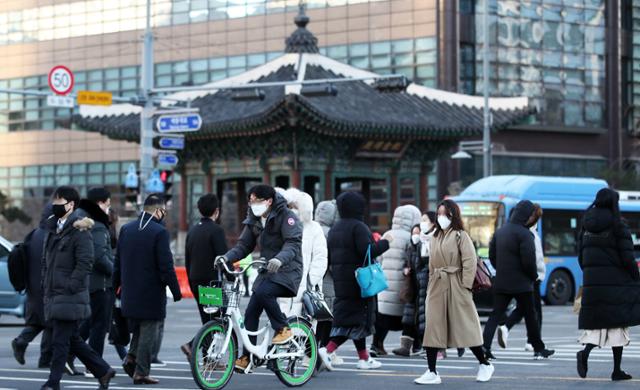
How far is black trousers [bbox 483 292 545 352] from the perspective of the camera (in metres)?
15.9

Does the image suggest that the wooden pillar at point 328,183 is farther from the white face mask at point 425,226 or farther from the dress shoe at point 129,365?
the dress shoe at point 129,365

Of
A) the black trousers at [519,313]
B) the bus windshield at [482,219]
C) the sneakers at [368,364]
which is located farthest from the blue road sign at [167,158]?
the sneakers at [368,364]

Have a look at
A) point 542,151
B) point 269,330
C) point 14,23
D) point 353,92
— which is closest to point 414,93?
point 353,92

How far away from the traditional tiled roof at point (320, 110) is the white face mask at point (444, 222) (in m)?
23.8

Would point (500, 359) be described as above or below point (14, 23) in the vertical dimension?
below

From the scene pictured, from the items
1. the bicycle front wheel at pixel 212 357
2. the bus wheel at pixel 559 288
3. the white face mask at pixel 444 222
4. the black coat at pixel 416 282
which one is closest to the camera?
the bicycle front wheel at pixel 212 357

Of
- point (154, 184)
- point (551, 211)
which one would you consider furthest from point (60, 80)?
point (551, 211)

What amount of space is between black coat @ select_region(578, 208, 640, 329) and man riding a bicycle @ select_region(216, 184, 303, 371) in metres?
2.86

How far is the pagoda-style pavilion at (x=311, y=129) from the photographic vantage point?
3950cm

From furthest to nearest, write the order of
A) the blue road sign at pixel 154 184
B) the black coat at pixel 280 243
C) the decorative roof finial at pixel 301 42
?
the decorative roof finial at pixel 301 42
the blue road sign at pixel 154 184
the black coat at pixel 280 243

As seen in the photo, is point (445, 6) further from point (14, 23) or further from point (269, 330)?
point (269, 330)

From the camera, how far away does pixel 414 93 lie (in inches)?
1699

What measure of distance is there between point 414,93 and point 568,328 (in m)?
20.4

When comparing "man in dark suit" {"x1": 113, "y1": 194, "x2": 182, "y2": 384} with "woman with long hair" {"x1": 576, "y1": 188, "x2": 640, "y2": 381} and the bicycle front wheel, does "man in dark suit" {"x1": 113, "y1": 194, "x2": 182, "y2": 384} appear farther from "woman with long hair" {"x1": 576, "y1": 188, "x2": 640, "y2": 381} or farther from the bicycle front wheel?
"woman with long hair" {"x1": 576, "y1": 188, "x2": 640, "y2": 381}
